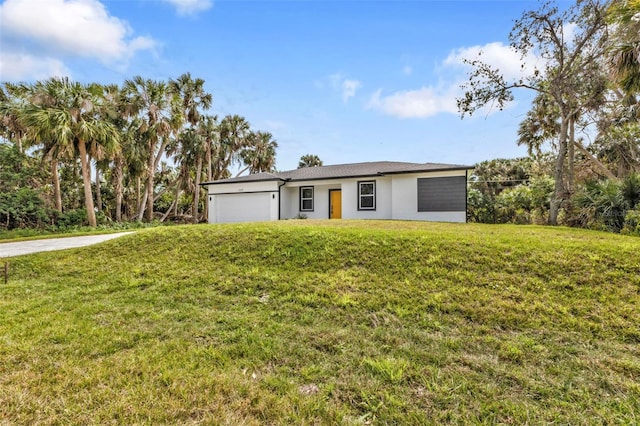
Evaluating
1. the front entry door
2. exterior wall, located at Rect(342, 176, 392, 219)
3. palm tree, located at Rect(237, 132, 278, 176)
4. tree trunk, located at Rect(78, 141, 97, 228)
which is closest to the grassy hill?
exterior wall, located at Rect(342, 176, 392, 219)

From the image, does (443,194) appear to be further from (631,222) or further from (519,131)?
(519,131)

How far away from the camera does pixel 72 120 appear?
49.4ft

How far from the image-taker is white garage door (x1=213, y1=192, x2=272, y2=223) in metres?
16.2

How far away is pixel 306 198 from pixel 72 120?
1297 centimetres

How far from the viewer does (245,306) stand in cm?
429

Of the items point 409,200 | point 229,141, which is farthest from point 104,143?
point 409,200

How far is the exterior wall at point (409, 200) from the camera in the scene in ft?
43.4

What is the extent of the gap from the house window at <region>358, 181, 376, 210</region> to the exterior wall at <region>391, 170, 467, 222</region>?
106cm

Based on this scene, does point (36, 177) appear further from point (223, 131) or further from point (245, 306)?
point (245, 306)

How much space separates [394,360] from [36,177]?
77.4ft

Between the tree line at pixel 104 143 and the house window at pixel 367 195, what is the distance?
13.6 meters

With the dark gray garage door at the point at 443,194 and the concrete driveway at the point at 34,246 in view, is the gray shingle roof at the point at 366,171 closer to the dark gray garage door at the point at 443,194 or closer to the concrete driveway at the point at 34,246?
the dark gray garage door at the point at 443,194

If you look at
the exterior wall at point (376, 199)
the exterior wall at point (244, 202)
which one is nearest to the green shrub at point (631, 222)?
the exterior wall at point (376, 199)

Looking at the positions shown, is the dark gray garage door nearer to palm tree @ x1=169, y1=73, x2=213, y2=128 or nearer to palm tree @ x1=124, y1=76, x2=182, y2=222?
palm tree @ x1=124, y1=76, x2=182, y2=222
